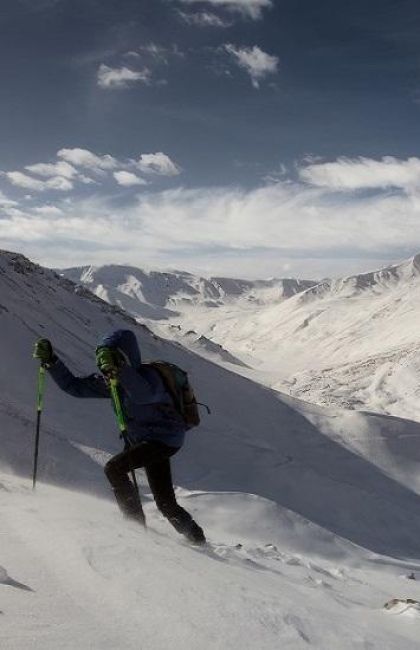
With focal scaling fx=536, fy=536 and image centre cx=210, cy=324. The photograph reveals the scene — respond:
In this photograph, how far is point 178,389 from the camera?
596 cm

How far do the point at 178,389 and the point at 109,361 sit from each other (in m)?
0.93

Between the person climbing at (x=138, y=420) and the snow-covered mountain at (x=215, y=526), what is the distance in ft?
0.98

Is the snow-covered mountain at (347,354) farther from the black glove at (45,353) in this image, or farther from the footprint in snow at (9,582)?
the footprint in snow at (9,582)

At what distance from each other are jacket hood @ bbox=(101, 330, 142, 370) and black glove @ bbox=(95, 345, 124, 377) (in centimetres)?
6

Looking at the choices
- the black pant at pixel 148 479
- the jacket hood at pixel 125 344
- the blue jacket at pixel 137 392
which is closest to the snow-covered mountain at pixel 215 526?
the black pant at pixel 148 479

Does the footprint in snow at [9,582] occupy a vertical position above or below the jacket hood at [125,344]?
below

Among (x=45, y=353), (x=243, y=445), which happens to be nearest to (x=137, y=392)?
(x=45, y=353)

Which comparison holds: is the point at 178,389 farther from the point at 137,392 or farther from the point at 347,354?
the point at 347,354

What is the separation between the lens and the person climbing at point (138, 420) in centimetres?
564

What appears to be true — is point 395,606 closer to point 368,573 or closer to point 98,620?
point 98,620

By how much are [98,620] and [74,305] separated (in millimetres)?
31543

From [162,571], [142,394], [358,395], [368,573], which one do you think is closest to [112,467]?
[142,394]

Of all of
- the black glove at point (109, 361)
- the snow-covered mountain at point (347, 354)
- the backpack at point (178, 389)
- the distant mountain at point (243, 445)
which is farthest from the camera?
the snow-covered mountain at point (347, 354)

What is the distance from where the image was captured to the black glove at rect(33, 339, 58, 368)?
6.16 metres
